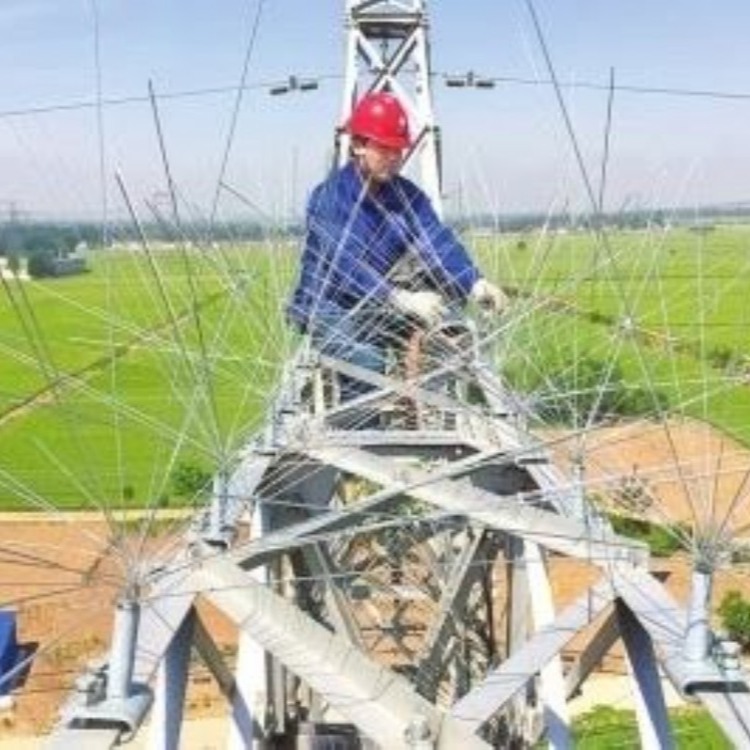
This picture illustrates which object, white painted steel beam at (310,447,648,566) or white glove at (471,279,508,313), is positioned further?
white glove at (471,279,508,313)

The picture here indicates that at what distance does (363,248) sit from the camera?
480cm

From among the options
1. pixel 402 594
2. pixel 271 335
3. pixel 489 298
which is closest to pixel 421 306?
pixel 489 298

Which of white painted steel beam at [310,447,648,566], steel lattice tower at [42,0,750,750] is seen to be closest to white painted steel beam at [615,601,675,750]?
steel lattice tower at [42,0,750,750]

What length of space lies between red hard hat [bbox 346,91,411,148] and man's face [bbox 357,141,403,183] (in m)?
0.03

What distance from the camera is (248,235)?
6.78 meters

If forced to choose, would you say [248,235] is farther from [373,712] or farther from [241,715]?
[373,712]

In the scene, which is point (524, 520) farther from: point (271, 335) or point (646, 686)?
point (271, 335)

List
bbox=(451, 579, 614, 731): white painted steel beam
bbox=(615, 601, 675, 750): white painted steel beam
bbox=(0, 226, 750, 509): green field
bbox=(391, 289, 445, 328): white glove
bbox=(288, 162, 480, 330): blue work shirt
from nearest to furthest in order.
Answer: bbox=(451, 579, 614, 731): white painted steel beam < bbox=(615, 601, 675, 750): white painted steel beam < bbox=(0, 226, 750, 509): green field < bbox=(391, 289, 445, 328): white glove < bbox=(288, 162, 480, 330): blue work shirt

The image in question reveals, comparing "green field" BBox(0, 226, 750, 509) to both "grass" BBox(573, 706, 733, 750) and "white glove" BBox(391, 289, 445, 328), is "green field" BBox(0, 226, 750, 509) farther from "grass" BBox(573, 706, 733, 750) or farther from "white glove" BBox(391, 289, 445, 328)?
"grass" BBox(573, 706, 733, 750)

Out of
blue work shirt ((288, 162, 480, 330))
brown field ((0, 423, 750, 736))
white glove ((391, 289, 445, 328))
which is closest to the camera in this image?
brown field ((0, 423, 750, 736))

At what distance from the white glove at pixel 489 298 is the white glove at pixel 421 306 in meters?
0.15

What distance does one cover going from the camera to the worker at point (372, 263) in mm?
4664

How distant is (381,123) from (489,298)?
670 mm

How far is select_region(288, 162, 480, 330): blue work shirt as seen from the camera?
4.70 meters
